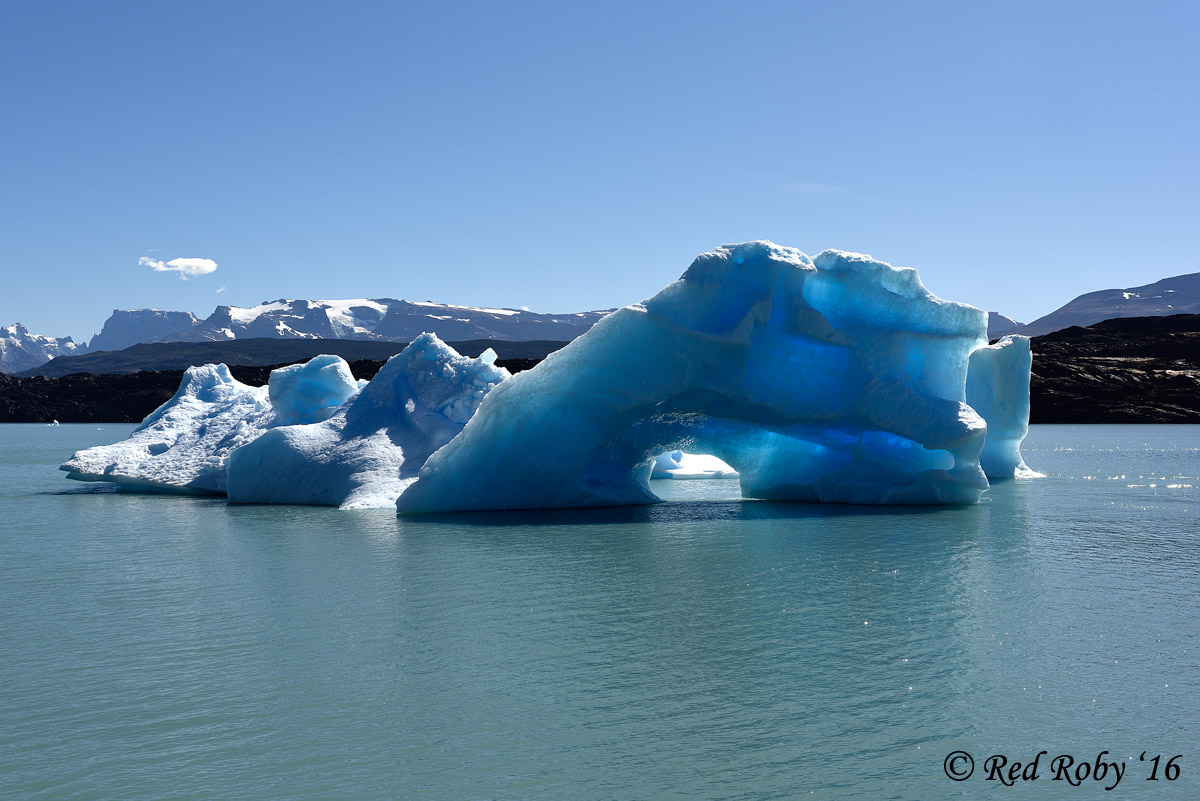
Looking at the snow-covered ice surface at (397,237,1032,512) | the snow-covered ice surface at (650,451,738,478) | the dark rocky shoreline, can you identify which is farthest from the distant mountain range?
the snow-covered ice surface at (397,237,1032,512)

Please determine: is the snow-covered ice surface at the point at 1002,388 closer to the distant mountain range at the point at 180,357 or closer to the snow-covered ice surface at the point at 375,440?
the snow-covered ice surface at the point at 375,440

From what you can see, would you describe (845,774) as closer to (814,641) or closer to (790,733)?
(790,733)

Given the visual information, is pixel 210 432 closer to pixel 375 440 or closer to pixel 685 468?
pixel 375 440

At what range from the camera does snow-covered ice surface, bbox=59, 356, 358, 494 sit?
19125 millimetres

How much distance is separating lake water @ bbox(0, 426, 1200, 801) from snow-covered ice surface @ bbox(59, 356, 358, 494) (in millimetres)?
7357

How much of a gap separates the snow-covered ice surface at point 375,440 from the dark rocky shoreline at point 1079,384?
62806 millimetres

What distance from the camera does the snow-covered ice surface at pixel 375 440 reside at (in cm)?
1614

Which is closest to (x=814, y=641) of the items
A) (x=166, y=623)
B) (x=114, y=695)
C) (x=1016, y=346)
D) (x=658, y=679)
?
(x=658, y=679)

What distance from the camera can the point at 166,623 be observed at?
743 cm

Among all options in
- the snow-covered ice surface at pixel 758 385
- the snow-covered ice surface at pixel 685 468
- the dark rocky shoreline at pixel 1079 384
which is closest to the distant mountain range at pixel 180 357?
the dark rocky shoreline at pixel 1079 384

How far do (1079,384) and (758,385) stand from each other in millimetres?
67329

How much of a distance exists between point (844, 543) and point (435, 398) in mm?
8636

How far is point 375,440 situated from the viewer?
16.5 meters

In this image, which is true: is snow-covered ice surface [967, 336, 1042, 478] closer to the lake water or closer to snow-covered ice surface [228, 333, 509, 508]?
the lake water
